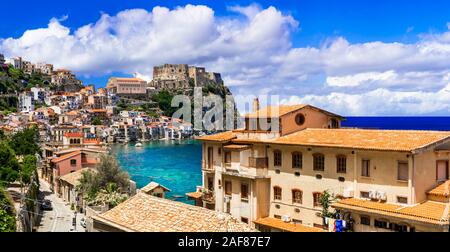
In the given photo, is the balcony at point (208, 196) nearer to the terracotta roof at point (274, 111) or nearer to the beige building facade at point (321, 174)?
the beige building facade at point (321, 174)

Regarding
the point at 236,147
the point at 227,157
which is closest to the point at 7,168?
the point at 227,157

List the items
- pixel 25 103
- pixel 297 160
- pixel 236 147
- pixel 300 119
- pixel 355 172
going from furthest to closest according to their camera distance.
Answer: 1. pixel 25 103
2. pixel 300 119
3. pixel 236 147
4. pixel 297 160
5. pixel 355 172

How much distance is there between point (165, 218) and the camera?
48.1 feet

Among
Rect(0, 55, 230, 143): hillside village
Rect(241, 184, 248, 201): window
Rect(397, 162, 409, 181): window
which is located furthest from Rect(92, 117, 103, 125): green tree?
Rect(397, 162, 409, 181): window

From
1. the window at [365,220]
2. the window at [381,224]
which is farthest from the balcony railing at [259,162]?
the window at [381,224]

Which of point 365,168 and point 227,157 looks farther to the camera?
point 227,157

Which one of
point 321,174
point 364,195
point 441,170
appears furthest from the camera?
point 321,174

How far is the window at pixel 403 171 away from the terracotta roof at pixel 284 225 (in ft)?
16.1

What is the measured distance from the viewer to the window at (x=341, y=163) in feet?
74.0

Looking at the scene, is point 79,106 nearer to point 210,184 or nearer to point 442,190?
point 210,184

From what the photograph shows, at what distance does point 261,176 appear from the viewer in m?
26.2

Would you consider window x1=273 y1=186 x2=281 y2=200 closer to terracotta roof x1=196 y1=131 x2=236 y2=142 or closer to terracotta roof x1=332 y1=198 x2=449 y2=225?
terracotta roof x1=196 y1=131 x2=236 y2=142

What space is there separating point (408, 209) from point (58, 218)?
2748 centimetres
